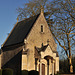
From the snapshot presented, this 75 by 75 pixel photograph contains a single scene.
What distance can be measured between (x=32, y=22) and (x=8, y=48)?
7.09 metres

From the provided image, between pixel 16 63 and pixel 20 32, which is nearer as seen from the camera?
pixel 16 63

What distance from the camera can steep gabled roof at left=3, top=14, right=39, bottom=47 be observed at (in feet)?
106

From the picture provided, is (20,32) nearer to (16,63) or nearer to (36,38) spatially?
(36,38)

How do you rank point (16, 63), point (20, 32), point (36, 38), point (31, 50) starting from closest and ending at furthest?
point (31, 50), point (16, 63), point (36, 38), point (20, 32)

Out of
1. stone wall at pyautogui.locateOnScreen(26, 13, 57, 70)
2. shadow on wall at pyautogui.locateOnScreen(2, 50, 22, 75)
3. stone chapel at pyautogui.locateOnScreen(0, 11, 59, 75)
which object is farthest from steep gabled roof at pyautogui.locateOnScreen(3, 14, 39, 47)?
shadow on wall at pyautogui.locateOnScreen(2, 50, 22, 75)

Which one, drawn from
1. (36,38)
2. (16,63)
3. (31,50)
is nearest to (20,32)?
(36,38)

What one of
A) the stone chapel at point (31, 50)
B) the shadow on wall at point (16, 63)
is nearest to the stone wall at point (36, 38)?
the stone chapel at point (31, 50)

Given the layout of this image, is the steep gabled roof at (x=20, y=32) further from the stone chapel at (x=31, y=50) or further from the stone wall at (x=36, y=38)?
the stone wall at (x=36, y=38)

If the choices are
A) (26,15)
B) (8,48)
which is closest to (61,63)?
(26,15)

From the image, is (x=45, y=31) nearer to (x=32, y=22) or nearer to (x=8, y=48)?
(x=32, y=22)

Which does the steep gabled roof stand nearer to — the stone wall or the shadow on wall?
the stone wall

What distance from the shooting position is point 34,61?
1196 inches

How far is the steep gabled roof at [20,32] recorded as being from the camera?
106ft

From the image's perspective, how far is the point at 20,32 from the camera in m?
34.3
